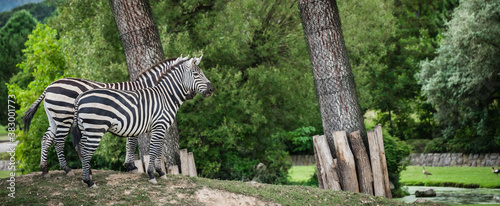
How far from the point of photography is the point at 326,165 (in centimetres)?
912

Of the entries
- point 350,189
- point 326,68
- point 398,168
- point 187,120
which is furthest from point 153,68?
point 398,168

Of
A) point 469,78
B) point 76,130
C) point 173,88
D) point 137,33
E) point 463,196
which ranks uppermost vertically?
point 137,33

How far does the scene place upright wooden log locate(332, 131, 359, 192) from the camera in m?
8.93

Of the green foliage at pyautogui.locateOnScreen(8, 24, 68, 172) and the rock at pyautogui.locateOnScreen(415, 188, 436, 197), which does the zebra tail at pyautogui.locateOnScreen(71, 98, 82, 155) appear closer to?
the green foliage at pyautogui.locateOnScreen(8, 24, 68, 172)

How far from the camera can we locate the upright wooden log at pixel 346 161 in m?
8.93

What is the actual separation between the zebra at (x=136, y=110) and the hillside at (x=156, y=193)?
276mm

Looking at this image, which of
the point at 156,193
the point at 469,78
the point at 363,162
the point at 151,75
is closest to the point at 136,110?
the point at 151,75

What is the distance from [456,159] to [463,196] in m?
8.15

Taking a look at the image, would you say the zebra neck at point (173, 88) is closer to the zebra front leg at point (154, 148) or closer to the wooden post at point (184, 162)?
the zebra front leg at point (154, 148)

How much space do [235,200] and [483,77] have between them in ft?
49.1

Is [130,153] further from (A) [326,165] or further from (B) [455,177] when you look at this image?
(B) [455,177]

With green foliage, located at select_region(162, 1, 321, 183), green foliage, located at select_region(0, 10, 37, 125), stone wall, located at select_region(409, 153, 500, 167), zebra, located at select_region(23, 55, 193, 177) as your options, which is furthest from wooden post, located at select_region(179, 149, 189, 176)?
green foliage, located at select_region(0, 10, 37, 125)

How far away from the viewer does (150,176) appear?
23.7 ft

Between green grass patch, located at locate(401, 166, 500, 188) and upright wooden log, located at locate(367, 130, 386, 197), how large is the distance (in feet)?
29.4
